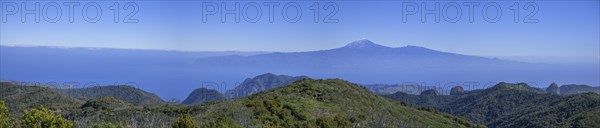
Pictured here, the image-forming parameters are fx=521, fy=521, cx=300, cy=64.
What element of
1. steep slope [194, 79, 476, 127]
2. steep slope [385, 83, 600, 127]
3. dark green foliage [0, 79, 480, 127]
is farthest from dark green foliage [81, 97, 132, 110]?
steep slope [385, 83, 600, 127]

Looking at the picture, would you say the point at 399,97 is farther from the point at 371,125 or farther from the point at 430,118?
the point at 371,125

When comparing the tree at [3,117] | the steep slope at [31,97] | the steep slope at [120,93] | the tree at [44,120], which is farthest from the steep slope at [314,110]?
the steep slope at [120,93]

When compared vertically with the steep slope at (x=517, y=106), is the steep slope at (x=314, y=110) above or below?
above

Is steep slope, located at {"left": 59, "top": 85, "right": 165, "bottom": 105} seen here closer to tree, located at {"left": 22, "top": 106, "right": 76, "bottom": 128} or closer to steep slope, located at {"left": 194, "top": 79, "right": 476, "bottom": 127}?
steep slope, located at {"left": 194, "top": 79, "right": 476, "bottom": 127}

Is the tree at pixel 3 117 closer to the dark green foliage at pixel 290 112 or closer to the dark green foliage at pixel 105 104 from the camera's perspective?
the dark green foliage at pixel 290 112

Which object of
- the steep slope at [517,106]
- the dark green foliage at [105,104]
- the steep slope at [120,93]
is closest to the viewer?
the dark green foliage at [105,104]

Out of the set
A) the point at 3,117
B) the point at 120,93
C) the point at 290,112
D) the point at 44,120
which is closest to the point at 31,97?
the point at 290,112

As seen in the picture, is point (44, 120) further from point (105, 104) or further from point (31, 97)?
point (31, 97)

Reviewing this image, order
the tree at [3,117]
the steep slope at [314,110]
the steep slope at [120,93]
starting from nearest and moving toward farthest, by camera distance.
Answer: the tree at [3,117], the steep slope at [314,110], the steep slope at [120,93]
